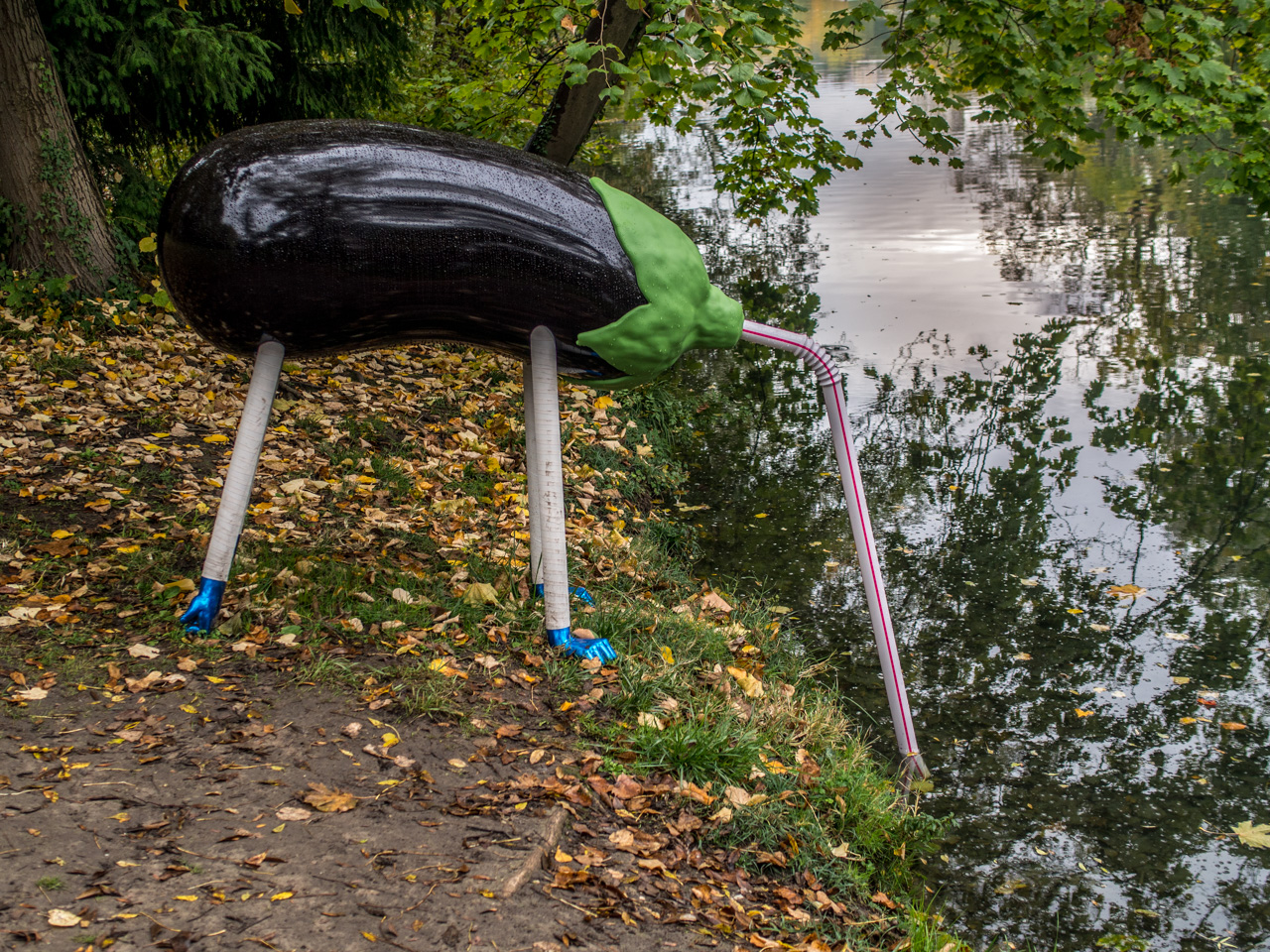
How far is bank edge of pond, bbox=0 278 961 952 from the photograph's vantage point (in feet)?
12.3

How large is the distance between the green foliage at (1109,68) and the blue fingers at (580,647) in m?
4.69

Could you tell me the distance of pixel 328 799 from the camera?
124 inches

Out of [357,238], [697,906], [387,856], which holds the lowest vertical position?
[387,856]

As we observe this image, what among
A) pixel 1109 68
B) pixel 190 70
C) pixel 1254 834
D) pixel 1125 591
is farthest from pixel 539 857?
pixel 190 70

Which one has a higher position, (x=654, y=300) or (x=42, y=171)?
(x=654, y=300)

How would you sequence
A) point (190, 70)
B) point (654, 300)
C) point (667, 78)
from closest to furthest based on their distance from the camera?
point (654, 300) < point (667, 78) < point (190, 70)

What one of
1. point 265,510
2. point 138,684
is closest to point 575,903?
point 138,684

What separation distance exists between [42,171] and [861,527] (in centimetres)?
644

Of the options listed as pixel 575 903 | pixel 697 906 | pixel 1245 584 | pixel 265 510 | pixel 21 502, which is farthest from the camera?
pixel 1245 584

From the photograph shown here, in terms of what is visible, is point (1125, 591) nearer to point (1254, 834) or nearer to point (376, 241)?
point (1254, 834)

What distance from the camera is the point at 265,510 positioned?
5.50 metres

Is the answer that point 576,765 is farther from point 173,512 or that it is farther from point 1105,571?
point 1105,571

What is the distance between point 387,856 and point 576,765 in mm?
881

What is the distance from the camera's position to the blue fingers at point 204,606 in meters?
3.97
